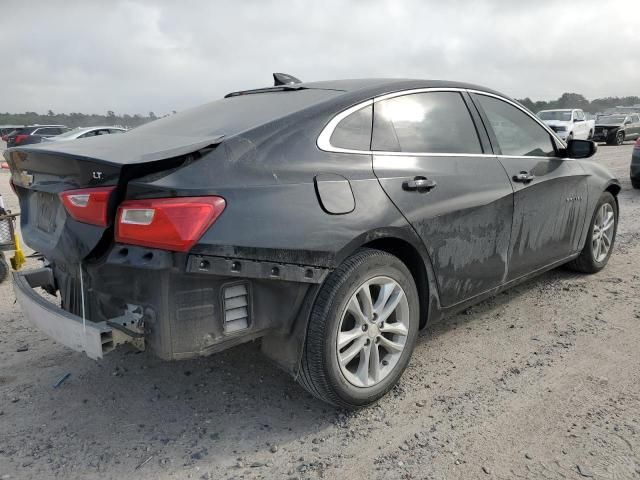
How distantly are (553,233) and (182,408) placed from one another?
2.88 meters

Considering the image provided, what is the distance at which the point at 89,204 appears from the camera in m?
2.21

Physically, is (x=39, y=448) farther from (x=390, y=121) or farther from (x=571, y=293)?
(x=571, y=293)

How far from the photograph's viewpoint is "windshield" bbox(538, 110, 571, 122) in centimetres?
2242

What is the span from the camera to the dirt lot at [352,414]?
229cm

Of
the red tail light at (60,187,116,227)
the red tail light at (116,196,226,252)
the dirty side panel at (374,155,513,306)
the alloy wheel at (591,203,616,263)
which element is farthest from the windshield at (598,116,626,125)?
the red tail light at (60,187,116,227)

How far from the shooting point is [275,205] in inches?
88.5

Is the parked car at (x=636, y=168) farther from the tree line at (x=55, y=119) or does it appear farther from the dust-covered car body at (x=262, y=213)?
the tree line at (x=55, y=119)

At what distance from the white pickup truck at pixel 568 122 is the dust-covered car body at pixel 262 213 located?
812 inches

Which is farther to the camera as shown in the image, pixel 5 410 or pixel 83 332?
pixel 5 410

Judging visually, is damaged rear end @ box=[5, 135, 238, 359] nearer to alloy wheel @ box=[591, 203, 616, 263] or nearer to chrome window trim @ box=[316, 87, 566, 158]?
chrome window trim @ box=[316, 87, 566, 158]

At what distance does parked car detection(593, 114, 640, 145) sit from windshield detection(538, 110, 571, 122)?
3.41 m

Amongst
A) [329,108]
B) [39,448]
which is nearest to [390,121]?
[329,108]

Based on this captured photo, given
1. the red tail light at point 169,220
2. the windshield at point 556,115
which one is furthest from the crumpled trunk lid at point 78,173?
the windshield at point 556,115

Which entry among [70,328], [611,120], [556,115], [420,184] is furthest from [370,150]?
[611,120]
